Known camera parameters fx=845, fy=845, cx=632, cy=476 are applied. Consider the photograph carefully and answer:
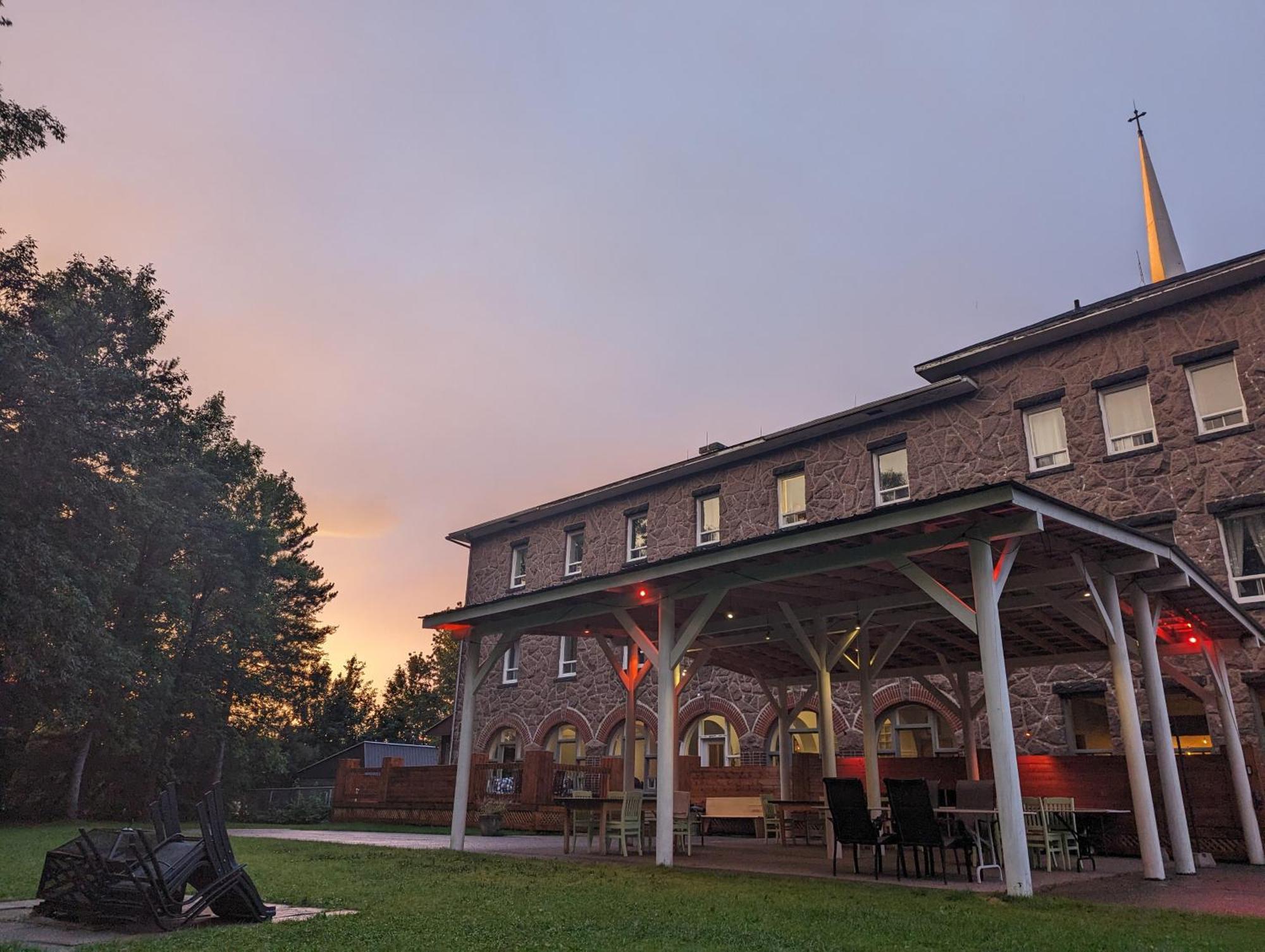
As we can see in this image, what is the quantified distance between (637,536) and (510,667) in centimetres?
626

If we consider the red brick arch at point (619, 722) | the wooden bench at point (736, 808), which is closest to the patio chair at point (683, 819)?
the wooden bench at point (736, 808)

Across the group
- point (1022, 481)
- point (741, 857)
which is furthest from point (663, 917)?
point (1022, 481)

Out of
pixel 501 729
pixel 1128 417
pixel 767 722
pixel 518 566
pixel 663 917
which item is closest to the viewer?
pixel 663 917

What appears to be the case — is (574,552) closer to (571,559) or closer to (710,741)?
(571,559)

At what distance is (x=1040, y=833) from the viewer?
32.1ft

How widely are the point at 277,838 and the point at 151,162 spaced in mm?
12830

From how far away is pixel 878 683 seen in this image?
1761cm

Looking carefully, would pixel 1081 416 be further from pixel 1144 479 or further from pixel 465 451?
pixel 465 451

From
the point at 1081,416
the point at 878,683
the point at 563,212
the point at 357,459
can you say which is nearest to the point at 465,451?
the point at 357,459

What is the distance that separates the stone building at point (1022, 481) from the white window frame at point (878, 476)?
0.05 metres

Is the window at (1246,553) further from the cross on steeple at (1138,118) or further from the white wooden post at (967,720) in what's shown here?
the cross on steeple at (1138,118)

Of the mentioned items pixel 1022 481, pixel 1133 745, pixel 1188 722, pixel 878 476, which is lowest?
pixel 1133 745

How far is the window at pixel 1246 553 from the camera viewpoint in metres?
13.9

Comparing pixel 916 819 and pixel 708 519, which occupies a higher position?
pixel 708 519
